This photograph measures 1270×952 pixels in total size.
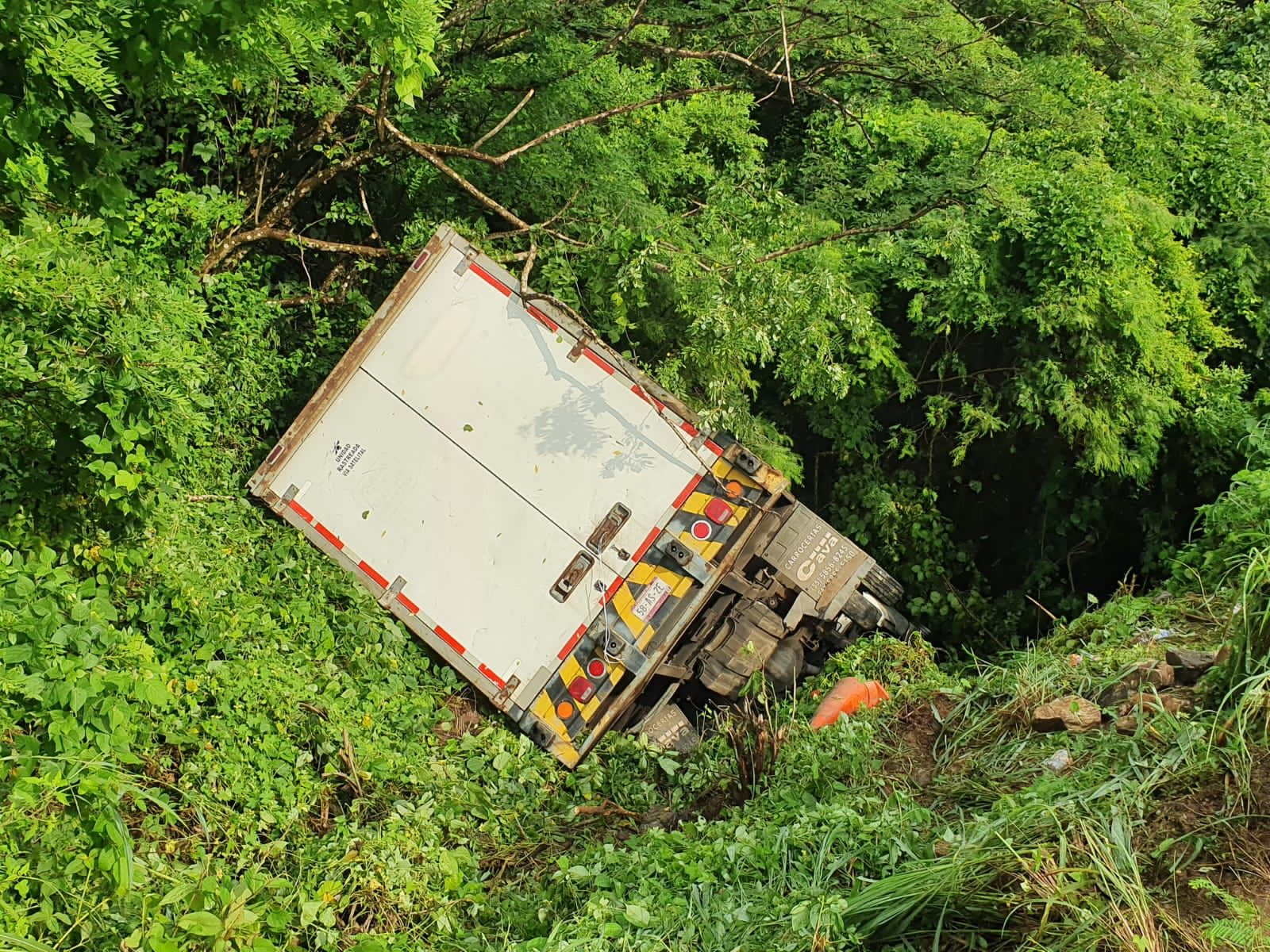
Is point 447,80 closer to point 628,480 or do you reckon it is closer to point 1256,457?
point 628,480

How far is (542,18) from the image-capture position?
773cm

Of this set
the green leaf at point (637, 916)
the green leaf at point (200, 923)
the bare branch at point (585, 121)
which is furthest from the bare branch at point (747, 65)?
the green leaf at point (200, 923)

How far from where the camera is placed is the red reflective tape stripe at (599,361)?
245 inches

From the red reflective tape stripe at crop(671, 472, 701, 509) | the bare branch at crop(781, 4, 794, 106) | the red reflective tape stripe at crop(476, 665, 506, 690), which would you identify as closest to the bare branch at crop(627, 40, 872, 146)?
the bare branch at crop(781, 4, 794, 106)

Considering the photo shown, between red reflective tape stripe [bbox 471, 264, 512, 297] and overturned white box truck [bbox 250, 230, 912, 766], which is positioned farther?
red reflective tape stripe [bbox 471, 264, 512, 297]

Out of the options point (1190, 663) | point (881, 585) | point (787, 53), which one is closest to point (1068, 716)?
point (1190, 663)

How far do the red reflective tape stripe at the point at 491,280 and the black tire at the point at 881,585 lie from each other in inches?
113

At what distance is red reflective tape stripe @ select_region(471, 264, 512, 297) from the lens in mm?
6332

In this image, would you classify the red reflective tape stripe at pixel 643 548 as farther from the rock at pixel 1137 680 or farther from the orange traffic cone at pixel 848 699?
the rock at pixel 1137 680

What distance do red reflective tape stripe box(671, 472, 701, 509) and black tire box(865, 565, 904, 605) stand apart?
134cm

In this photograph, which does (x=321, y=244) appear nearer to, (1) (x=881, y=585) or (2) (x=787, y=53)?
(2) (x=787, y=53)

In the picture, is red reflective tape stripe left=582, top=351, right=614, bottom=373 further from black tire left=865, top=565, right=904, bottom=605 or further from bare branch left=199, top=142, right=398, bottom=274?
bare branch left=199, top=142, right=398, bottom=274

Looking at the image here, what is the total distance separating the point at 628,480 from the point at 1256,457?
13.4 feet

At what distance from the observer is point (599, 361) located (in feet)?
20.5
